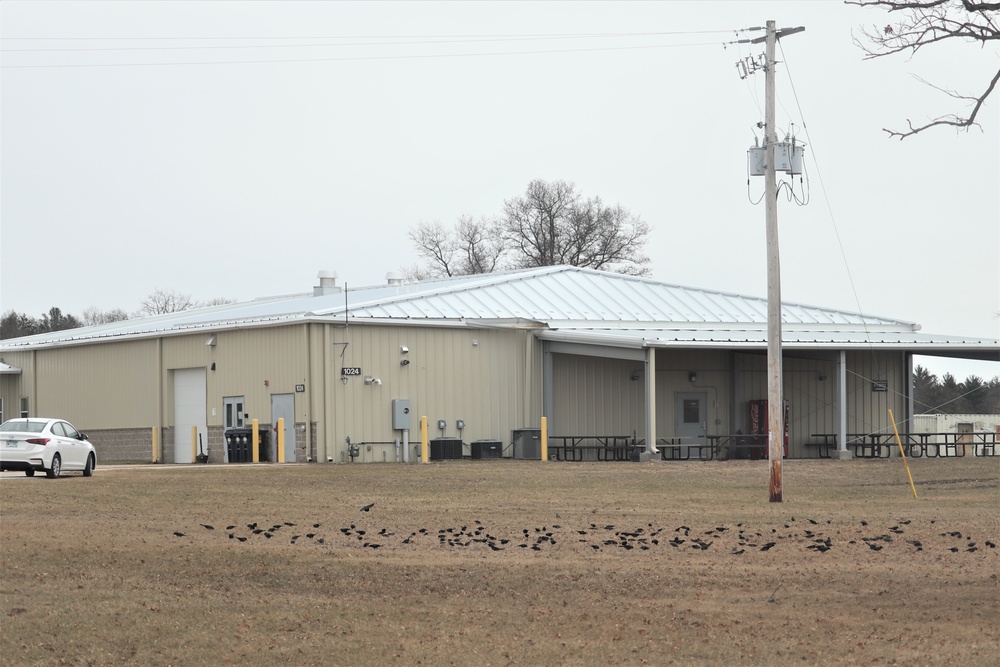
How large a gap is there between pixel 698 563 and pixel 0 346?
3791 centimetres

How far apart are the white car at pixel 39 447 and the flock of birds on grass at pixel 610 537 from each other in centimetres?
1019

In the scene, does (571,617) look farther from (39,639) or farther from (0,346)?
(0,346)

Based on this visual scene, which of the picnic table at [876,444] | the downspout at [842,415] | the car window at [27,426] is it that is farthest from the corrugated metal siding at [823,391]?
the car window at [27,426]

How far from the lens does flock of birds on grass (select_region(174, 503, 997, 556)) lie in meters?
15.9

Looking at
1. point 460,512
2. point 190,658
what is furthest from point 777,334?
point 190,658

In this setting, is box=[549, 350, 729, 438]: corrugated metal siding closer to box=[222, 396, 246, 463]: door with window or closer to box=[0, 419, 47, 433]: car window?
box=[222, 396, 246, 463]: door with window

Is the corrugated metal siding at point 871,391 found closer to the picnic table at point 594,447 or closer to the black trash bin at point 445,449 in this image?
the picnic table at point 594,447

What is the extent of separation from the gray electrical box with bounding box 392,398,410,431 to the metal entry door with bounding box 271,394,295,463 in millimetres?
2539

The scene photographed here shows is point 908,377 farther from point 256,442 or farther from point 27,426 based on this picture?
point 27,426

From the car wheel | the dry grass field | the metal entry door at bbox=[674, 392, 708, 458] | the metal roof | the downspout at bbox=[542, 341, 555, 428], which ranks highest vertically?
the metal roof

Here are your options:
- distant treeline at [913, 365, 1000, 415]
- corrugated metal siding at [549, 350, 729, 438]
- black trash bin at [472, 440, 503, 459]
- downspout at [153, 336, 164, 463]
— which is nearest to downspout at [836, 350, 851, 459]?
corrugated metal siding at [549, 350, 729, 438]

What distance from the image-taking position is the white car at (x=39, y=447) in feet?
86.8

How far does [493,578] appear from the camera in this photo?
44.7 feet

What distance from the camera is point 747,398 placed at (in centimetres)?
4019
